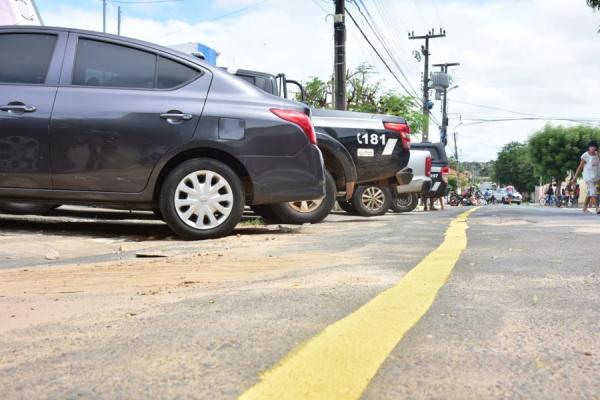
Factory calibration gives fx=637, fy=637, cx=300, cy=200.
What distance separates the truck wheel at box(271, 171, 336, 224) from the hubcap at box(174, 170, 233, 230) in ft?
5.35

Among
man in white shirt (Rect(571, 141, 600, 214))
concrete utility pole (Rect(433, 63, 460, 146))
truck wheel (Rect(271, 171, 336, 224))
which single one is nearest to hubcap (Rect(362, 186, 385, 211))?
truck wheel (Rect(271, 171, 336, 224))

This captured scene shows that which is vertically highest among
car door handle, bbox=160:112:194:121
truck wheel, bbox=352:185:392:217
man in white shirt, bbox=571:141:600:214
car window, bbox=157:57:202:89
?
car window, bbox=157:57:202:89

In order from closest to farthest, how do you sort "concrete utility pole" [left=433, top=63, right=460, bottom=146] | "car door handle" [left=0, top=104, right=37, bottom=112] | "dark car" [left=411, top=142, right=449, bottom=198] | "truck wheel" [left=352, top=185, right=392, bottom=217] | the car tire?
"car door handle" [left=0, top=104, right=37, bottom=112] < the car tire < "truck wheel" [left=352, top=185, right=392, bottom=217] < "dark car" [left=411, top=142, right=449, bottom=198] < "concrete utility pole" [left=433, top=63, right=460, bottom=146]

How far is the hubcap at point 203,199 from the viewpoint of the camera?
17.9 feet

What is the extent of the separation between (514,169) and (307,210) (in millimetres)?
107675

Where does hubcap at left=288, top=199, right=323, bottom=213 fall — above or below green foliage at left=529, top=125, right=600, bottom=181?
below

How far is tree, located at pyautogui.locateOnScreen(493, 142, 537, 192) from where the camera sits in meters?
106

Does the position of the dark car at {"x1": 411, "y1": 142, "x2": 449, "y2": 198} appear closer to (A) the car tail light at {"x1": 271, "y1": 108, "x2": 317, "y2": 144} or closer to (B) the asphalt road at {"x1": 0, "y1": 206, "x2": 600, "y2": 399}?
(A) the car tail light at {"x1": 271, "y1": 108, "x2": 317, "y2": 144}

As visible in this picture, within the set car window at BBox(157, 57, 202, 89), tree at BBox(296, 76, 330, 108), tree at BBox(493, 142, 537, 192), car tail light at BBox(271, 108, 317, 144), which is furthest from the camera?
tree at BBox(493, 142, 537, 192)

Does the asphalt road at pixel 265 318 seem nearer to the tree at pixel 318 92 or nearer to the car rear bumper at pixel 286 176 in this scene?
the car rear bumper at pixel 286 176

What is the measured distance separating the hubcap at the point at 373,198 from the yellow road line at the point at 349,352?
7.42m

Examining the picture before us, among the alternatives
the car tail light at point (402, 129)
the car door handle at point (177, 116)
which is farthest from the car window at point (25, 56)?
the car tail light at point (402, 129)

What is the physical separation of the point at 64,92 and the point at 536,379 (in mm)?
4654

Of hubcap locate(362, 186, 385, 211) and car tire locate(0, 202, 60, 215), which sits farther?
hubcap locate(362, 186, 385, 211)
